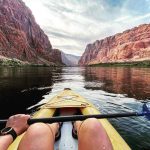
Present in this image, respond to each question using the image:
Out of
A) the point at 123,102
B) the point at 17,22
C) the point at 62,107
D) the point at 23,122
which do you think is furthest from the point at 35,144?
the point at 17,22

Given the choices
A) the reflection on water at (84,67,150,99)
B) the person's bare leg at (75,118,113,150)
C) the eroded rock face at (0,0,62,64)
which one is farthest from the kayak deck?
the eroded rock face at (0,0,62,64)

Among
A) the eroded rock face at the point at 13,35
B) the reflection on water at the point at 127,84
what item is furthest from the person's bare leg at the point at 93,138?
the eroded rock face at the point at 13,35

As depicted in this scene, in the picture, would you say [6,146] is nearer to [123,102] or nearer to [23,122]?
[23,122]

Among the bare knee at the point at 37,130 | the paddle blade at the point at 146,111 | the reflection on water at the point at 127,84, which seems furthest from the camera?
the reflection on water at the point at 127,84

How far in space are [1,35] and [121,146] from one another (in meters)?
145

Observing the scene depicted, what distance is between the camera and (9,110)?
1152 cm

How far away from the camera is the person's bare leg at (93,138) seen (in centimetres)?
315

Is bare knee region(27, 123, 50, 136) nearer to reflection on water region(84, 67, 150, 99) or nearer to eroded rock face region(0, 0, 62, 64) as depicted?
reflection on water region(84, 67, 150, 99)

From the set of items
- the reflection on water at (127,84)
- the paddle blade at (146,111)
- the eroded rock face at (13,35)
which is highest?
the eroded rock face at (13,35)

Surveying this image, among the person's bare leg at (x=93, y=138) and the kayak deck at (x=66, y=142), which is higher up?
the person's bare leg at (x=93, y=138)

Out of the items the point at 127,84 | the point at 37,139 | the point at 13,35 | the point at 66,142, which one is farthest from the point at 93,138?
the point at 13,35

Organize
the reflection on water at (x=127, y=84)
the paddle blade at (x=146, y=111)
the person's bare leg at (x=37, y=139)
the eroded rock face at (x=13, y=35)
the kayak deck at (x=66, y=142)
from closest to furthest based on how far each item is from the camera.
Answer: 1. the person's bare leg at (x=37, y=139)
2. the kayak deck at (x=66, y=142)
3. the paddle blade at (x=146, y=111)
4. the reflection on water at (x=127, y=84)
5. the eroded rock face at (x=13, y=35)

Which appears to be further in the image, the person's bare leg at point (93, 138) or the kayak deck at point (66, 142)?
the kayak deck at point (66, 142)

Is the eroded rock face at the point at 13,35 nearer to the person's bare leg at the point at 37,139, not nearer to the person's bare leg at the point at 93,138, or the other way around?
the person's bare leg at the point at 37,139
